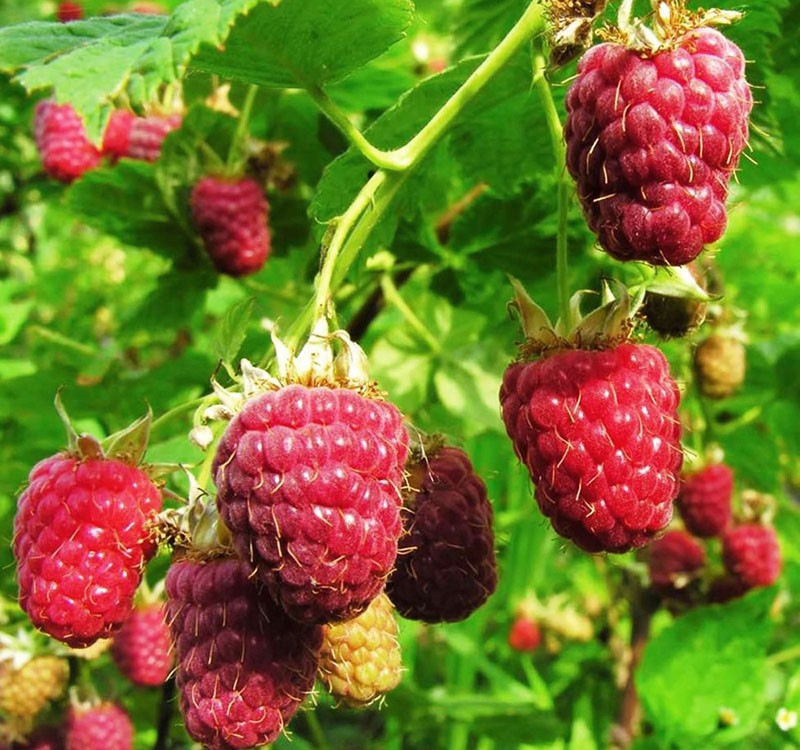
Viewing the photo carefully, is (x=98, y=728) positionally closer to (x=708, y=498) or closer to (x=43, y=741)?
(x=43, y=741)

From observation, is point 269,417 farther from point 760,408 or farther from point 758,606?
point 760,408

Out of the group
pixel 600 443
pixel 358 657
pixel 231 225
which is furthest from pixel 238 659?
pixel 231 225

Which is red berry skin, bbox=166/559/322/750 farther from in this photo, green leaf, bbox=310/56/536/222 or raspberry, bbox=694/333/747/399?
raspberry, bbox=694/333/747/399

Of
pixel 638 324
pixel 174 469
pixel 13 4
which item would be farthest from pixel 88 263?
pixel 638 324

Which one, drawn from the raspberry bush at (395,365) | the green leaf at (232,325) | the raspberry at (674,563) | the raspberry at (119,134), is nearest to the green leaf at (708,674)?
the raspberry bush at (395,365)

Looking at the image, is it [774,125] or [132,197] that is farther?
[132,197]

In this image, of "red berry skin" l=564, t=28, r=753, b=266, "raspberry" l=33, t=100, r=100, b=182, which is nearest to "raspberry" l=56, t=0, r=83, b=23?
"raspberry" l=33, t=100, r=100, b=182

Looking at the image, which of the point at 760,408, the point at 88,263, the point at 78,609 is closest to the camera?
the point at 78,609
